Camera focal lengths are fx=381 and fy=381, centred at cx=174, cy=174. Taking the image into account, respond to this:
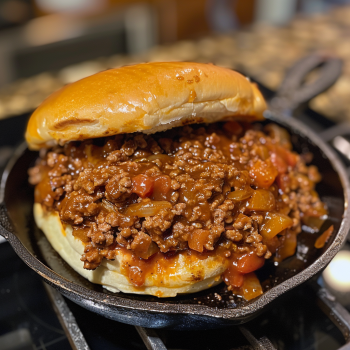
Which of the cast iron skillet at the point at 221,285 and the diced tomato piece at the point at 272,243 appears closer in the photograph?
the cast iron skillet at the point at 221,285

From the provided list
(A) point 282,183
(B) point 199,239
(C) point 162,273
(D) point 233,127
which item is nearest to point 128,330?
(C) point 162,273

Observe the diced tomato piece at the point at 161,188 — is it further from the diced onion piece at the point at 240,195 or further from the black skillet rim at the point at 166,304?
the black skillet rim at the point at 166,304

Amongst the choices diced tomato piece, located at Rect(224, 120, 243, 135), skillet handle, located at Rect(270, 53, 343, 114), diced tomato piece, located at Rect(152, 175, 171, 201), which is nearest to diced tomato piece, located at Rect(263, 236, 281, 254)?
diced tomato piece, located at Rect(152, 175, 171, 201)

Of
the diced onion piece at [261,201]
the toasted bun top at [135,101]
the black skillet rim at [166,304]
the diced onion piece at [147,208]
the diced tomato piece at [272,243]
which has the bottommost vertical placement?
the diced tomato piece at [272,243]

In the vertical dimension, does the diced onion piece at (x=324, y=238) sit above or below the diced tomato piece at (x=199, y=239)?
below

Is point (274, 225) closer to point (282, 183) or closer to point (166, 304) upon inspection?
point (282, 183)

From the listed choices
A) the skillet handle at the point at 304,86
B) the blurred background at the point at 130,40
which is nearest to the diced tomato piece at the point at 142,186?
the skillet handle at the point at 304,86
